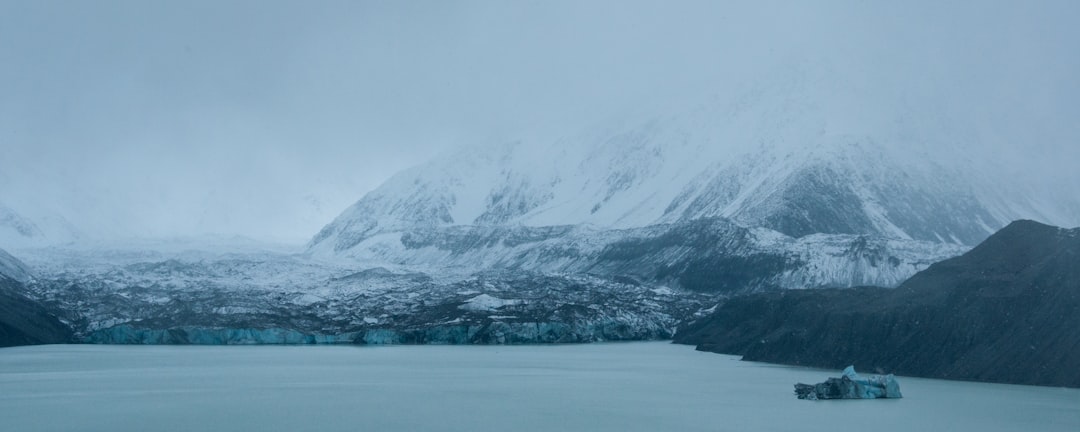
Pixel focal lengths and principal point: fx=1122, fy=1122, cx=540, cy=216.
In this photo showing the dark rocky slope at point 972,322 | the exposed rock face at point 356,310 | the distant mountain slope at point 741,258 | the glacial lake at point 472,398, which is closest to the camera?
the glacial lake at point 472,398

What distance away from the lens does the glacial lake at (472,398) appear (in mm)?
42406

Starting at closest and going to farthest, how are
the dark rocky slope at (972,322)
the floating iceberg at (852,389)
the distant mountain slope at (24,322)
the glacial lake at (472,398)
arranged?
the glacial lake at (472,398) → the floating iceberg at (852,389) → the dark rocky slope at (972,322) → the distant mountain slope at (24,322)

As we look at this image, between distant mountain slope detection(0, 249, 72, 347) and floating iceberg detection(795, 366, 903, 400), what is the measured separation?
68856 millimetres

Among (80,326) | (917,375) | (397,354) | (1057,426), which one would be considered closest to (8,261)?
(80,326)

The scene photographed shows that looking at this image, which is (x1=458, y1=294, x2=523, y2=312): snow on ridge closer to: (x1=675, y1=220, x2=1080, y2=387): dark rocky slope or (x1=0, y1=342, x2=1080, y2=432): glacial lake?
(x1=0, y1=342, x2=1080, y2=432): glacial lake

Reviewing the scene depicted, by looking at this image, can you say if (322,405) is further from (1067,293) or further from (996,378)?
(1067,293)

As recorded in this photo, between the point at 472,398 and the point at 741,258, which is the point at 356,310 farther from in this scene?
the point at 472,398

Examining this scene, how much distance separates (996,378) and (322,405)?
111 ft

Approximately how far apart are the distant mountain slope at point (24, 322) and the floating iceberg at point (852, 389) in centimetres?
6886

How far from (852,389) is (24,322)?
75177 millimetres

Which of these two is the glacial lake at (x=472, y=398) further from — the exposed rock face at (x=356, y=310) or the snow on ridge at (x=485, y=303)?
the snow on ridge at (x=485, y=303)

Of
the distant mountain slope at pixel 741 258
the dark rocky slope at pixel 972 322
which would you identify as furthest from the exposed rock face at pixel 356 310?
the dark rocky slope at pixel 972 322

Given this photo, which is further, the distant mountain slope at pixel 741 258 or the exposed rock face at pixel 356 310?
the distant mountain slope at pixel 741 258

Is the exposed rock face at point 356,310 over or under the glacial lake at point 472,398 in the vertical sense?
over
